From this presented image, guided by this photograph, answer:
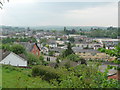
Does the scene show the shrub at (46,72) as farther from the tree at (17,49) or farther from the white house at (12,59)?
the tree at (17,49)

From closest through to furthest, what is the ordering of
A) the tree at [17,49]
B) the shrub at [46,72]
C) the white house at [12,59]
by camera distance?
the shrub at [46,72] < the white house at [12,59] < the tree at [17,49]

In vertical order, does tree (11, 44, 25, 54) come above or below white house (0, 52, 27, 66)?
above

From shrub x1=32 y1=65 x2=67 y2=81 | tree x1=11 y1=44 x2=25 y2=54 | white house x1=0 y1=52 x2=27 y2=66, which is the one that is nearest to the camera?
shrub x1=32 y1=65 x2=67 y2=81

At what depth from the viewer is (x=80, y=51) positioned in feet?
129

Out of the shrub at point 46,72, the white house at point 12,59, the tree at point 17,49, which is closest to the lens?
the shrub at point 46,72

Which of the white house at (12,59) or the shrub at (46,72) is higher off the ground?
the shrub at (46,72)

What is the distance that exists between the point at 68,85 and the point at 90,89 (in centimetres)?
45

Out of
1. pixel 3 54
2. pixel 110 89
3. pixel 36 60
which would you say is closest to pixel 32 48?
pixel 36 60

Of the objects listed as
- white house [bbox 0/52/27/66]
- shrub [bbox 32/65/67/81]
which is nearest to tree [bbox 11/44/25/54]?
white house [bbox 0/52/27/66]

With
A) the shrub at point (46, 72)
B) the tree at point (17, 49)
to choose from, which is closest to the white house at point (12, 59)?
the tree at point (17, 49)

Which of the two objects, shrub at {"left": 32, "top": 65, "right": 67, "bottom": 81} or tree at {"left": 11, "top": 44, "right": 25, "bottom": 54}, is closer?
shrub at {"left": 32, "top": 65, "right": 67, "bottom": 81}

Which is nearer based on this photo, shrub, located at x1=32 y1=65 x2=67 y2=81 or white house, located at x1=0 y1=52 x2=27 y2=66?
shrub, located at x1=32 y1=65 x2=67 y2=81

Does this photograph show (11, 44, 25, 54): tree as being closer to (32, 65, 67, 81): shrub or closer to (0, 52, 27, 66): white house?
(0, 52, 27, 66): white house

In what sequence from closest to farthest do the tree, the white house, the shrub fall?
the shrub
the white house
the tree
